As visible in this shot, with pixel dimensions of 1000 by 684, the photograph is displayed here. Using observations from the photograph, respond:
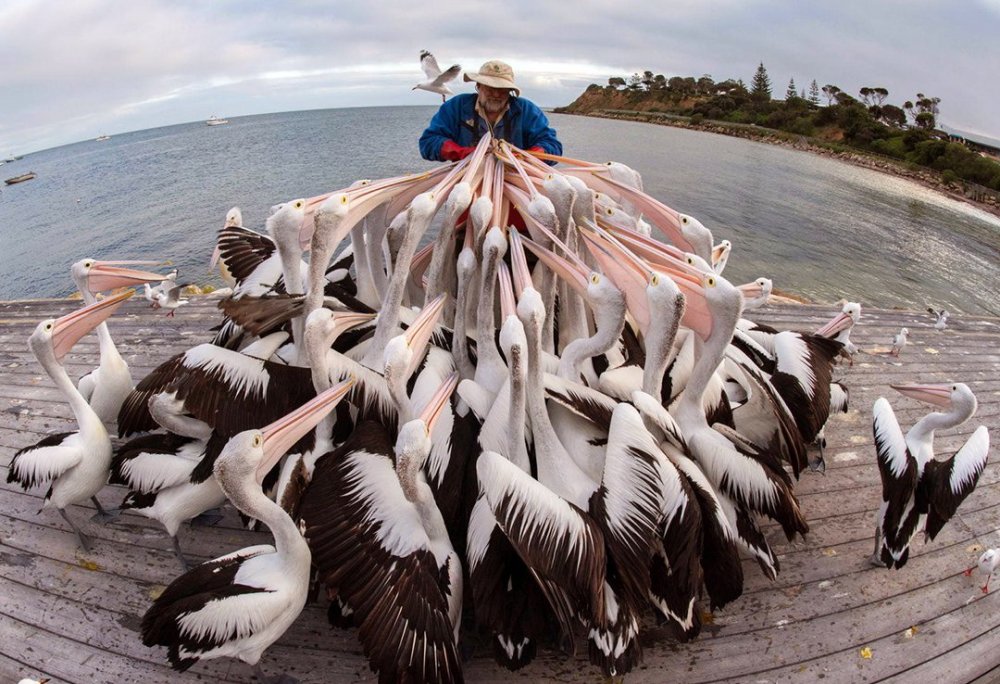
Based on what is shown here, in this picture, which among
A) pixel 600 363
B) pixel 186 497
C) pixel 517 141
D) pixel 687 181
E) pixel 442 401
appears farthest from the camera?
pixel 687 181

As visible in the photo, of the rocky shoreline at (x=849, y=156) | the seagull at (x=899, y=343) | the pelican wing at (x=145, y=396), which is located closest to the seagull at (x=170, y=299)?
the pelican wing at (x=145, y=396)

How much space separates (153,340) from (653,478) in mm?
3860

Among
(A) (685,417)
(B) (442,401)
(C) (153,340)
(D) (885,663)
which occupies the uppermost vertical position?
(B) (442,401)

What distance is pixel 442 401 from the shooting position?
187 cm

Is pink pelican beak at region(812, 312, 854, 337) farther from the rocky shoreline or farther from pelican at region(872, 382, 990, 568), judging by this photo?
the rocky shoreline

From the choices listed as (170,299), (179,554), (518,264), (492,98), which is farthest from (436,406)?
(170,299)

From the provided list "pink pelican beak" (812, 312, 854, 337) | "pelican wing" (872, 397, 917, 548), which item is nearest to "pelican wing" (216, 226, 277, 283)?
"pink pelican beak" (812, 312, 854, 337)

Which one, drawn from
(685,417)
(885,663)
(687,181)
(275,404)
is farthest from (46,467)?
(687,181)

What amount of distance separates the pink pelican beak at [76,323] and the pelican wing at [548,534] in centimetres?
190

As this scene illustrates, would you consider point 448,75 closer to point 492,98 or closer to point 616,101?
point 492,98

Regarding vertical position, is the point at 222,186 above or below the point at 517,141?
below

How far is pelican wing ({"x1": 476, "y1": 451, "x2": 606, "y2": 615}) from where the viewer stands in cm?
152

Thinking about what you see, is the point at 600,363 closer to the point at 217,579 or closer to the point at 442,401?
the point at 442,401

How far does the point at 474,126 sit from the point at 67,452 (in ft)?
8.42
